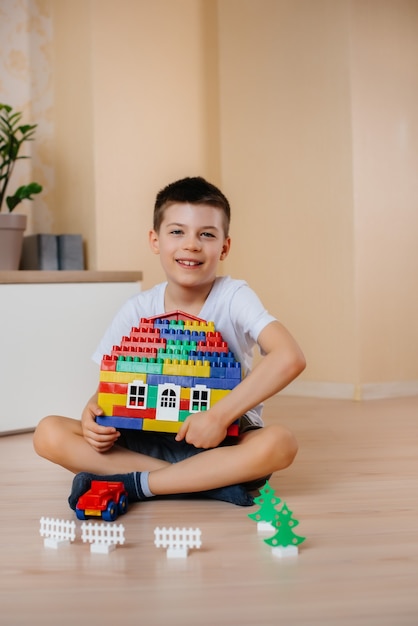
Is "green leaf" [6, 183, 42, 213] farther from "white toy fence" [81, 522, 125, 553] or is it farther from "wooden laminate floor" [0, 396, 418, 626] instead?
"white toy fence" [81, 522, 125, 553]

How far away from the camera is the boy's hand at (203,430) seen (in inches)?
57.1

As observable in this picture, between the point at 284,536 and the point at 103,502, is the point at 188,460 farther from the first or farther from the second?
the point at 284,536

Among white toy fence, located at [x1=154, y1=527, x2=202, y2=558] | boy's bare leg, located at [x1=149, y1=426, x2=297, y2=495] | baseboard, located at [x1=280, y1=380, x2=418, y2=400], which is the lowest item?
baseboard, located at [x1=280, y1=380, x2=418, y2=400]

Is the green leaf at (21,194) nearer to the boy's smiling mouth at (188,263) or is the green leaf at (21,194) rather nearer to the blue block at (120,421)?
the boy's smiling mouth at (188,263)

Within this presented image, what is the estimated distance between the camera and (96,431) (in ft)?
5.02

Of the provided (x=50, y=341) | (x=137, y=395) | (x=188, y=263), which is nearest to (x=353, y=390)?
(x=50, y=341)

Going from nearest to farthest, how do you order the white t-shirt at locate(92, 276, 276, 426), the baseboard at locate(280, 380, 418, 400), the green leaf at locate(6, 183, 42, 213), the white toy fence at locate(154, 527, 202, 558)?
the white toy fence at locate(154, 527, 202, 558)
the white t-shirt at locate(92, 276, 276, 426)
the green leaf at locate(6, 183, 42, 213)
the baseboard at locate(280, 380, 418, 400)

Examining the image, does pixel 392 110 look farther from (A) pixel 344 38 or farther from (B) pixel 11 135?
(B) pixel 11 135

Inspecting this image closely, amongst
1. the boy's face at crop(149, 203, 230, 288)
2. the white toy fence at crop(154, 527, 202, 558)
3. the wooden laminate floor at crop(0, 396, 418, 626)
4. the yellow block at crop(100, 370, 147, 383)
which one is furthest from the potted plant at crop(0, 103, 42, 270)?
the white toy fence at crop(154, 527, 202, 558)

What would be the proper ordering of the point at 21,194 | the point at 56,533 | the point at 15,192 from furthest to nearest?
1. the point at 15,192
2. the point at 21,194
3. the point at 56,533

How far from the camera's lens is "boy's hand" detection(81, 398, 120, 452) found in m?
1.53

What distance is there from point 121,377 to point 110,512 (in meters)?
0.26

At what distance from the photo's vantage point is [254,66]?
10.4 ft

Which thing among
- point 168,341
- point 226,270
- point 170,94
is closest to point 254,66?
point 170,94
